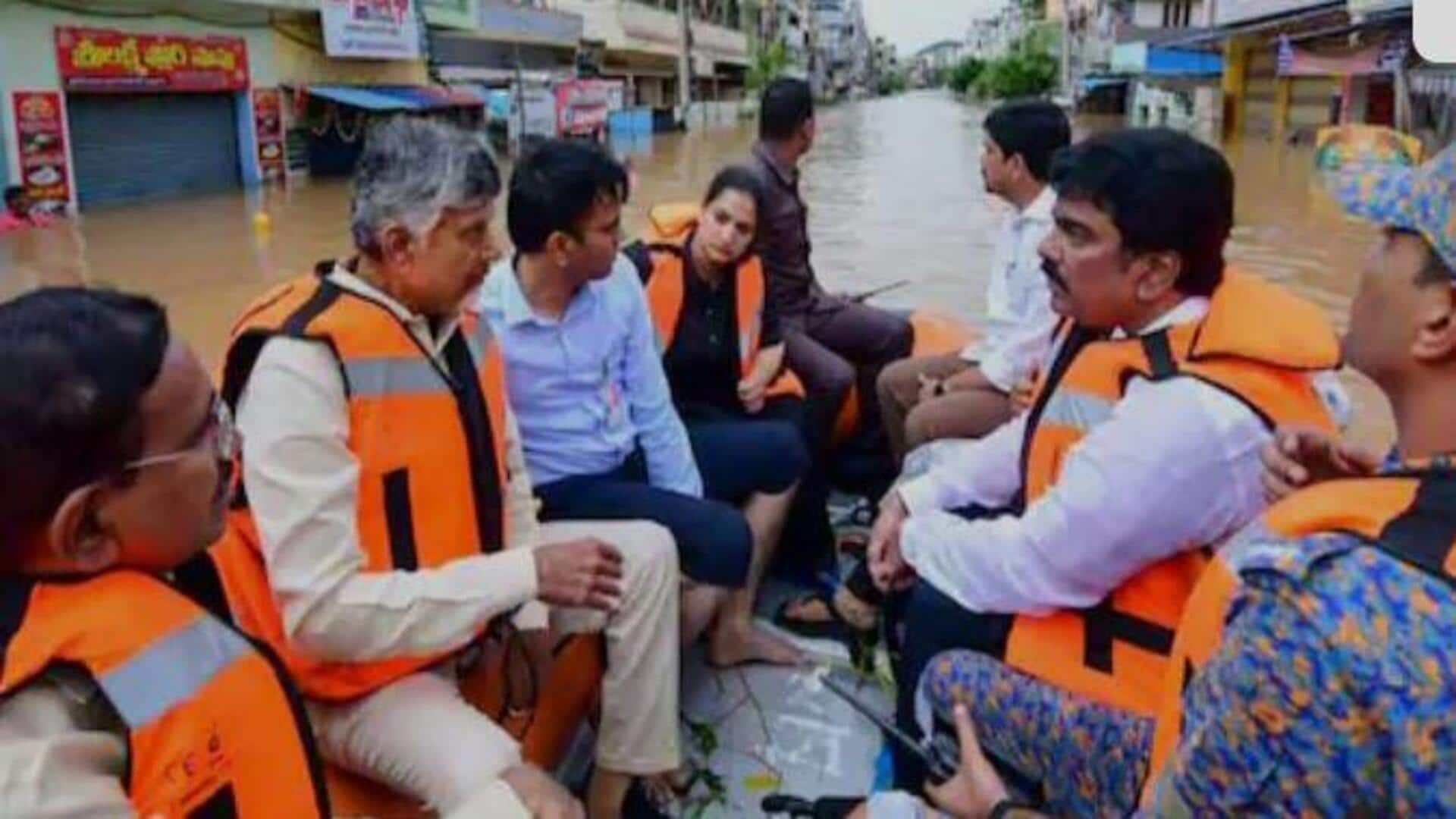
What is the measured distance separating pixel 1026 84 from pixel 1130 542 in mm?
65203

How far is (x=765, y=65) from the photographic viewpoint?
53906mm

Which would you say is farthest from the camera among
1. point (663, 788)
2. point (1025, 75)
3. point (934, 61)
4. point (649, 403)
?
point (934, 61)

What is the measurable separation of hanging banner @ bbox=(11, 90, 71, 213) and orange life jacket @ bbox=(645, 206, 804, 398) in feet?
43.7

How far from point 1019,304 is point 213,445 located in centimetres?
246

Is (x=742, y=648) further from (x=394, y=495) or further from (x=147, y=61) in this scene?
(x=147, y=61)

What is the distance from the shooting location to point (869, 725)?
254 centimetres

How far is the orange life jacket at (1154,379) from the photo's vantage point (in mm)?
1640

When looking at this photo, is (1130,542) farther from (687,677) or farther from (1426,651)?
(687,677)

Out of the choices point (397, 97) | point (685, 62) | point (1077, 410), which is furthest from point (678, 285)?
point (685, 62)

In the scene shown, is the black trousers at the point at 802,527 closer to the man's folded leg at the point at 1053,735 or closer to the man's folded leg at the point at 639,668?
the man's folded leg at the point at 639,668

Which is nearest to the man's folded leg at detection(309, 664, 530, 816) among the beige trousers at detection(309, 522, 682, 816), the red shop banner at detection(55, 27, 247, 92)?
the beige trousers at detection(309, 522, 682, 816)

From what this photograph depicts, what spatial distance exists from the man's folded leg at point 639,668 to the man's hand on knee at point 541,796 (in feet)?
1.86

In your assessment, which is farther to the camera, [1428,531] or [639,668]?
[639,668]

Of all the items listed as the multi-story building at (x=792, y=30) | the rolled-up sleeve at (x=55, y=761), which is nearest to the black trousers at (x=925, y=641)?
the rolled-up sleeve at (x=55, y=761)
